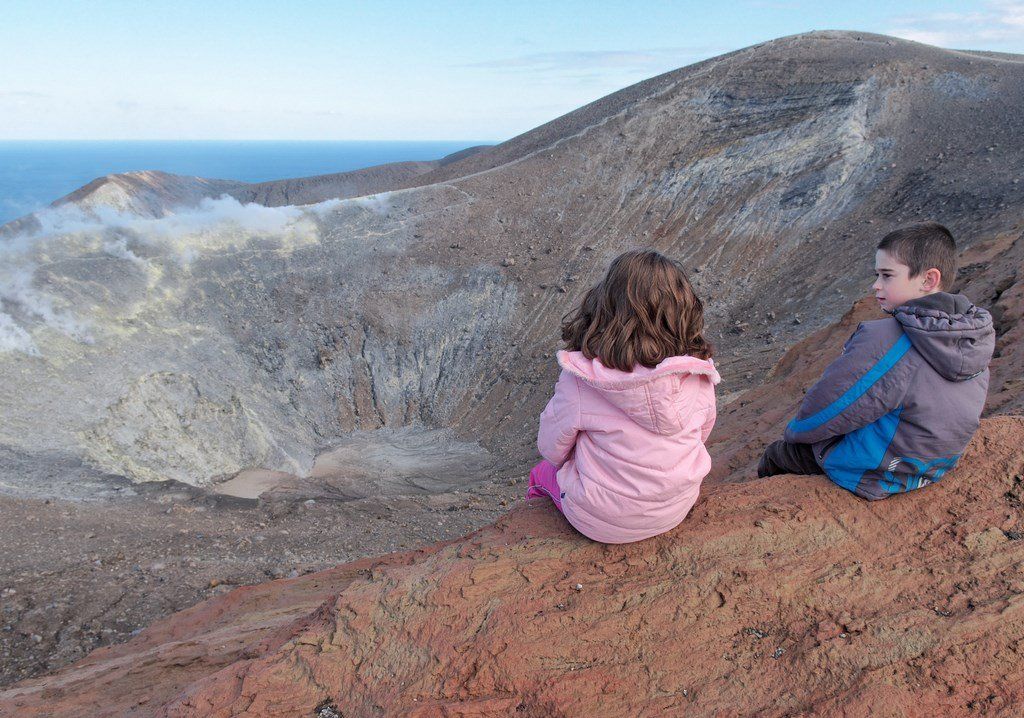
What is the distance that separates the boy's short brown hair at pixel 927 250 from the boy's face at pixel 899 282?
0.02 m

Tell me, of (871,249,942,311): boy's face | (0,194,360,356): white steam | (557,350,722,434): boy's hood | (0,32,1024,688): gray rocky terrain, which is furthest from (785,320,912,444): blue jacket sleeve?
(0,194,360,356): white steam

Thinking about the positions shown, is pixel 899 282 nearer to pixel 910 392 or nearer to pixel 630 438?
pixel 910 392

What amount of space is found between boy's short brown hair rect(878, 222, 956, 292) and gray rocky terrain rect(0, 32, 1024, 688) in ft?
27.5

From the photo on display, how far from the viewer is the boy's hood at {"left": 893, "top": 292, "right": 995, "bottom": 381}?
2.68m

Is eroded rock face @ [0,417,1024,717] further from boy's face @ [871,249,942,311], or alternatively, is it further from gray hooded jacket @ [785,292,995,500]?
boy's face @ [871,249,942,311]

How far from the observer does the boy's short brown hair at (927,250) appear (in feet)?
9.27

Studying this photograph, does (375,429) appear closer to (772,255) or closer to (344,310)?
(344,310)

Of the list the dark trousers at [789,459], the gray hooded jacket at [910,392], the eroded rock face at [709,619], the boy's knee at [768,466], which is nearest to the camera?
the eroded rock face at [709,619]

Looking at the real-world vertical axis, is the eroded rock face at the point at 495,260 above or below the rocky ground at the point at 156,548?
above

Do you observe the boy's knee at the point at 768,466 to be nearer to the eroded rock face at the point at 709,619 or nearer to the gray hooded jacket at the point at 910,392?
the eroded rock face at the point at 709,619

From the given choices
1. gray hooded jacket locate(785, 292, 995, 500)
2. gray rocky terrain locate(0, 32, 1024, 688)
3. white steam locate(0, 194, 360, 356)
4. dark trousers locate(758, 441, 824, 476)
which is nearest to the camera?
gray hooded jacket locate(785, 292, 995, 500)

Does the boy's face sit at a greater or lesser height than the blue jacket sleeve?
greater

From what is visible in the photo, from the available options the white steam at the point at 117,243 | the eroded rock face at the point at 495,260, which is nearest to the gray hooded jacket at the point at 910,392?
the eroded rock face at the point at 495,260

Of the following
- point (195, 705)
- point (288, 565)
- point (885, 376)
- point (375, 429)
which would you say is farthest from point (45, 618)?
point (375, 429)
